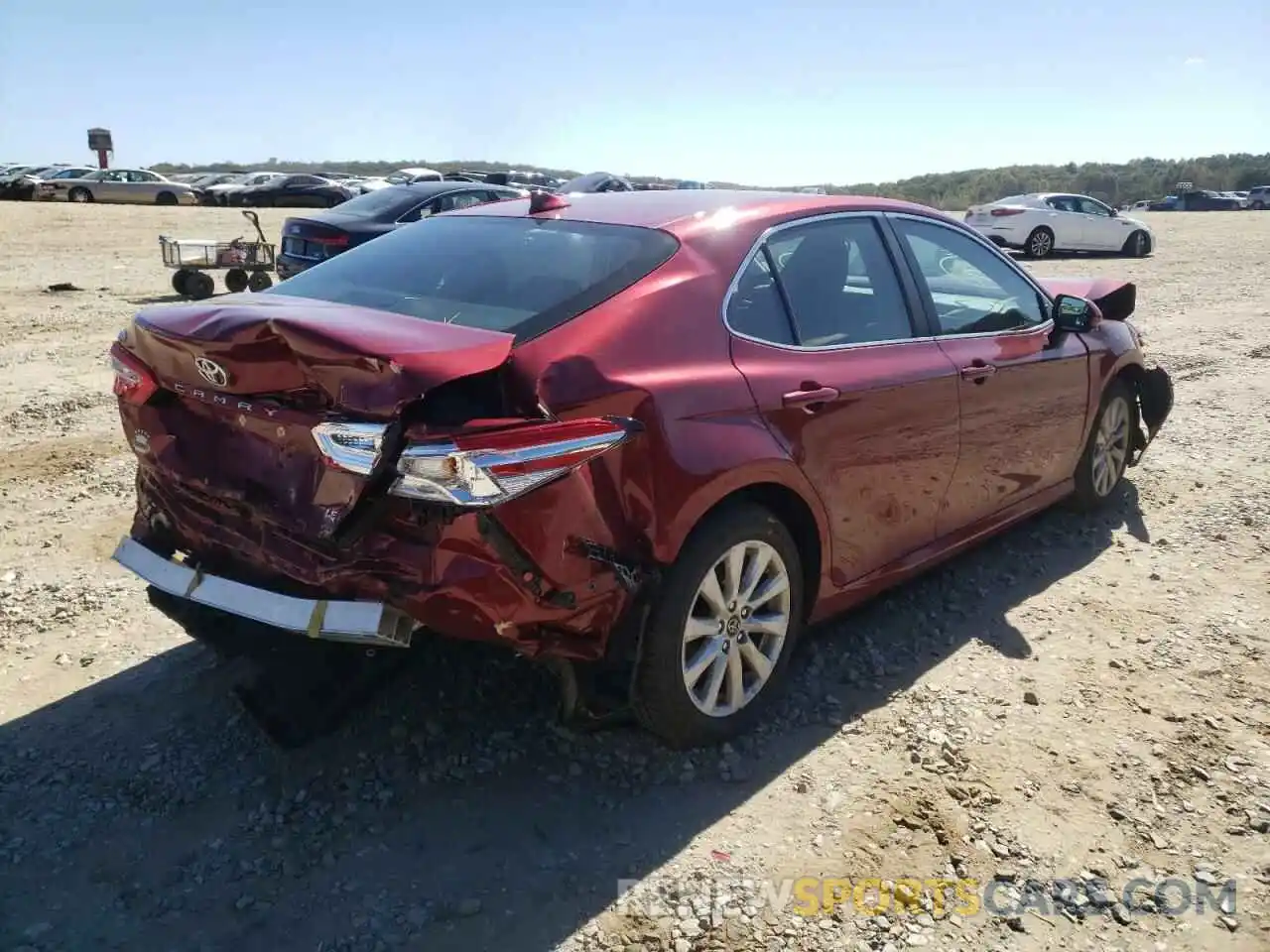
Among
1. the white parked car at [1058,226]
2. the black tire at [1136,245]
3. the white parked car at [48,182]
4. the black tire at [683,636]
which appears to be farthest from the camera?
the white parked car at [48,182]

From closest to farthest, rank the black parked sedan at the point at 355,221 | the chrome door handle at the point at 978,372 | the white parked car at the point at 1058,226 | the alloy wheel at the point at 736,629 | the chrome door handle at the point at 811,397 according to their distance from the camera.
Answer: the alloy wheel at the point at 736,629, the chrome door handle at the point at 811,397, the chrome door handle at the point at 978,372, the black parked sedan at the point at 355,221, the white parked car at the point at 1058,226

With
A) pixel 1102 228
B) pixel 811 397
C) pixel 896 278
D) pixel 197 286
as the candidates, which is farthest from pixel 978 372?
pixel 1102 228

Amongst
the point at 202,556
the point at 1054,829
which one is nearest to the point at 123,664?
the point at 202,556

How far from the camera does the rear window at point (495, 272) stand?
3057 millimetres

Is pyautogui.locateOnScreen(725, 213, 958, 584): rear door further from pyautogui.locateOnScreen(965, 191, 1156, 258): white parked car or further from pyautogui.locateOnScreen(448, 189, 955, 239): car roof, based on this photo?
pyautogui.locateOnScreen(965, 191, 1156, 258): white parked car

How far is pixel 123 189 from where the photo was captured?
120ft

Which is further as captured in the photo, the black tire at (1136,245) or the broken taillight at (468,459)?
the black tire at (1136,245)

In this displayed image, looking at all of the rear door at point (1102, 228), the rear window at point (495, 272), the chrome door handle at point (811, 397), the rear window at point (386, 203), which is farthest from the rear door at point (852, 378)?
the rear door at point (1102, 228)

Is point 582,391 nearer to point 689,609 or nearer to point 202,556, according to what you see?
point 689,609

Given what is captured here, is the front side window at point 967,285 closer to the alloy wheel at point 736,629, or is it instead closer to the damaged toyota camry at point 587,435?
the damaged toyota camry at point 587,435

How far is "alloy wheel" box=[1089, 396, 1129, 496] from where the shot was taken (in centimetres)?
545

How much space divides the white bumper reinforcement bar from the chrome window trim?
1411 mm

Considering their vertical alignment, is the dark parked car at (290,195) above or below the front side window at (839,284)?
below

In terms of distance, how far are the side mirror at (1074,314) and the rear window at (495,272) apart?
2.46 m
